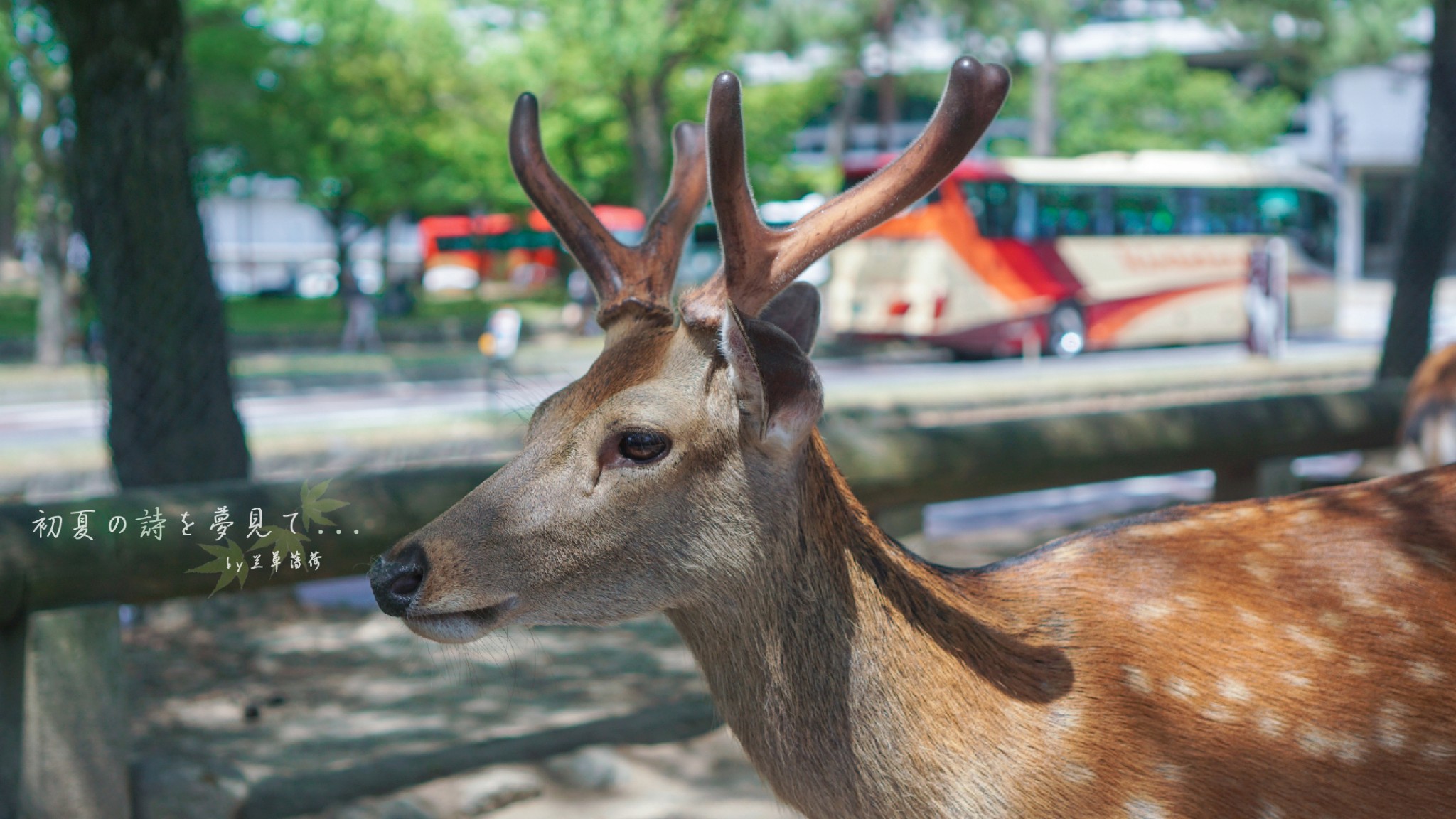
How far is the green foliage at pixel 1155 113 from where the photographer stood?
3366cm

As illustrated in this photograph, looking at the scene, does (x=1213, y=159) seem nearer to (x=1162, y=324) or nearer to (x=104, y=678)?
(x=1162, y=324)

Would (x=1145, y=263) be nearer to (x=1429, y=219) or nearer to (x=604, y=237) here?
(x=1429, y=219)

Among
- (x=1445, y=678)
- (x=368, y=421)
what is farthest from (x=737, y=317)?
(x=368, y=421)

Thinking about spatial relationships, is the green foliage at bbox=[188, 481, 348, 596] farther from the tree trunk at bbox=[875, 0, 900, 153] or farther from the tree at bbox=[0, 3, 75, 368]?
the tree trunk at bbox=[875, 0, 900, 153]

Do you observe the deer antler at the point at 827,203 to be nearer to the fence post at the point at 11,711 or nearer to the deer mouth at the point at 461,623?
the deer mouth at the point at 461,623

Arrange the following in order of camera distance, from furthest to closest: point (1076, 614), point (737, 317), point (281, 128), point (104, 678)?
point (281, 128)
point (104, 678)
point (1076, 614)
point (737, 317)

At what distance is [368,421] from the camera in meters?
12.7

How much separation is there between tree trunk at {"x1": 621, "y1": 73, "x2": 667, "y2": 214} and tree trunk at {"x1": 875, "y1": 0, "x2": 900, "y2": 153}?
348 inches

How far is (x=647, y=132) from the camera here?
934 inches

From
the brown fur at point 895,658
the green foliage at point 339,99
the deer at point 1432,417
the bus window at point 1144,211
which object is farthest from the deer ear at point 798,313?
the green foliage at point 339,99

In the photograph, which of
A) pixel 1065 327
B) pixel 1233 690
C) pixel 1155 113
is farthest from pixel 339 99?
pixel 1233 690

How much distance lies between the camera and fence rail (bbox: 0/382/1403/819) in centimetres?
342

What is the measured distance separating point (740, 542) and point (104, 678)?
7.32 ft

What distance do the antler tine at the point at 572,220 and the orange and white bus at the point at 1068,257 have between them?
Result: 17174 millimetres
